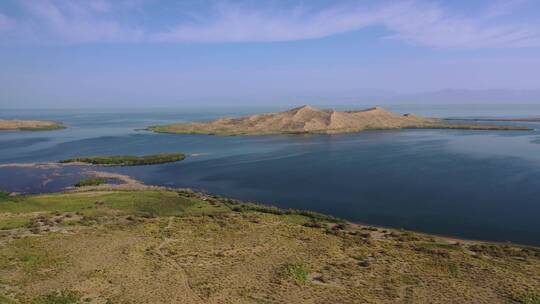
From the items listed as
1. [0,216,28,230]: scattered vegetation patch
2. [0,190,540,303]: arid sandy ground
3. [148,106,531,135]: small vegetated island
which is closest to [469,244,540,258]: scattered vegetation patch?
[0,190,540,303]: arid sandy ground

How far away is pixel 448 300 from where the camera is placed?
19.0 metres

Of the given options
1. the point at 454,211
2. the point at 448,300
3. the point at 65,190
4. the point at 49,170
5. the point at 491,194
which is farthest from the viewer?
the point at 49,170

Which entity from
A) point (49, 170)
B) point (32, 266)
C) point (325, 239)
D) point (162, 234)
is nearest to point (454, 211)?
point (325, 239)

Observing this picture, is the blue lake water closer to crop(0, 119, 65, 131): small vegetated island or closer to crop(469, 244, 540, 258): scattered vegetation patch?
crop(469, 244, 540, 258): scattered vegetation patch

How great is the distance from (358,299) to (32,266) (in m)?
17.2

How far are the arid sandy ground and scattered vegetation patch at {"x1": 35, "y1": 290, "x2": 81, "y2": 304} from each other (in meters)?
0.09

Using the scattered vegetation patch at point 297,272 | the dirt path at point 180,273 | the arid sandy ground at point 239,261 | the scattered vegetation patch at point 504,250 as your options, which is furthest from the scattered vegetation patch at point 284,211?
the scattered vegetation patch at point 504,250

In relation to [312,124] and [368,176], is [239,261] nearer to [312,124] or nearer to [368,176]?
[368,176]

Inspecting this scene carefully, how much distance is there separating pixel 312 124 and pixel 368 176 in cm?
6888

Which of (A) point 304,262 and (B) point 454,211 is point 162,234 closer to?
(A) point 304,262

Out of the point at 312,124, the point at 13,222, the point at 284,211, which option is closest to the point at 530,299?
the point at 284,211

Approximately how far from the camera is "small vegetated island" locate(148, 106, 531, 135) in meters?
114

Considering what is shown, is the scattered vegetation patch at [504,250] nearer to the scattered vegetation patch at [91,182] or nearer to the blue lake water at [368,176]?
the blue lake water at [368,176]

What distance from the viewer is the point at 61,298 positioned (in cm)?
1886
